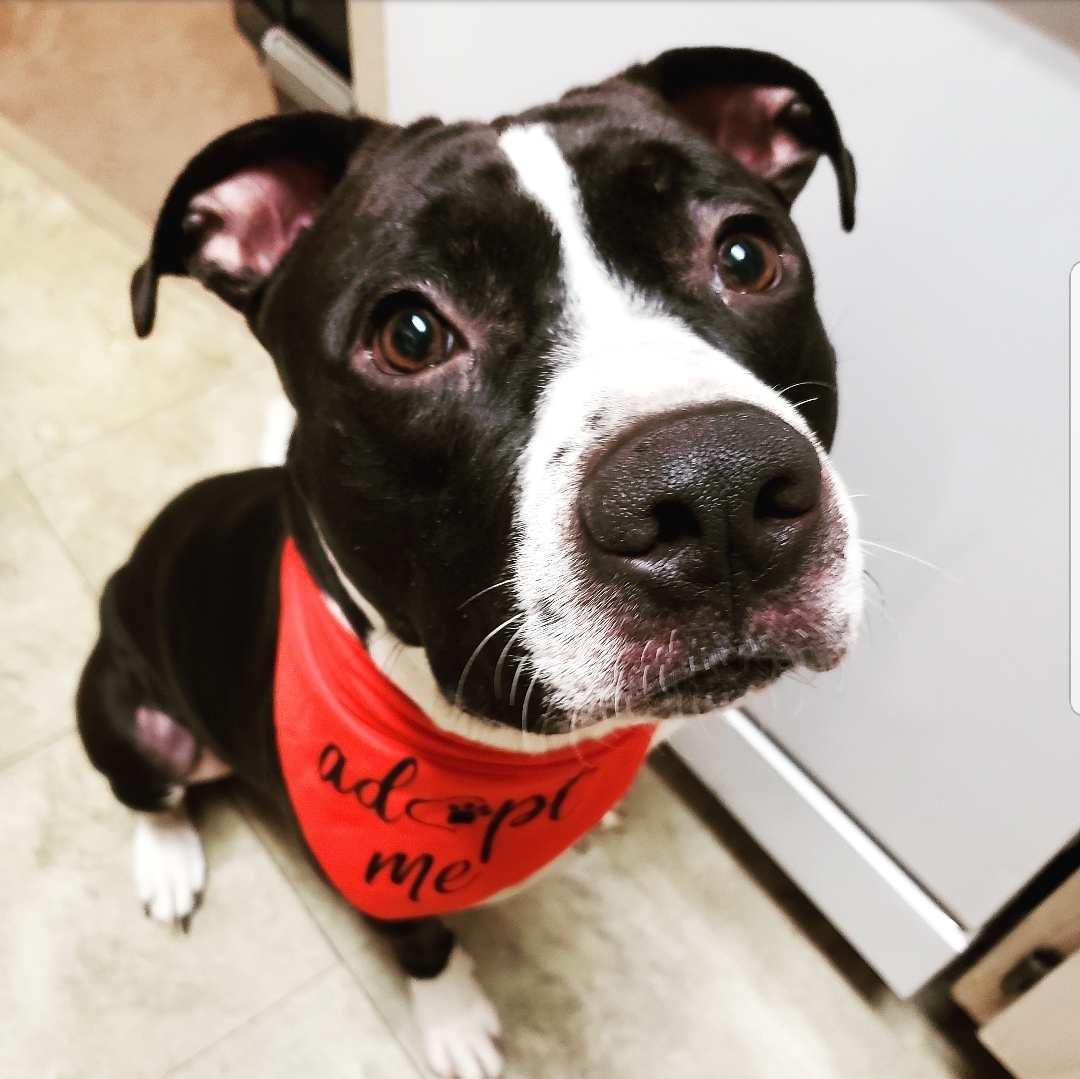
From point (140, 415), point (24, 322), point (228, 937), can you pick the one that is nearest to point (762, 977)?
point (228, 937)

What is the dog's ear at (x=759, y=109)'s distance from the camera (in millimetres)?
1060

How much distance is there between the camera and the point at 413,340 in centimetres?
94

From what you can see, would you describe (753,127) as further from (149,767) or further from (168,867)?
(168,867)

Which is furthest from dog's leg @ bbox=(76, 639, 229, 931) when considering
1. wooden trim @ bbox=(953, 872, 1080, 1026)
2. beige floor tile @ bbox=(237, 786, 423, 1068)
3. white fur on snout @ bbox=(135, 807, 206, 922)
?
wooden trim @ bbox=(953, 872, 1080, 1026)

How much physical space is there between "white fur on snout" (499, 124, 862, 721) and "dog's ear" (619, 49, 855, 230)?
0.36m

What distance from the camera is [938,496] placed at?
1.27m

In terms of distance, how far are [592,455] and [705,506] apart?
0.11 m

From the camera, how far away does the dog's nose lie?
2.35 feet

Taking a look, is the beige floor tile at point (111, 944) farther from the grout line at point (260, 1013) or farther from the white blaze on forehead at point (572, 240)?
the white blaze on forehead at point (572, 240)

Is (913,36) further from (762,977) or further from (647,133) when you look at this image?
(762,977)

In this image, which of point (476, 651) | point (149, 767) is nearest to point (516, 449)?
point (476, 651)

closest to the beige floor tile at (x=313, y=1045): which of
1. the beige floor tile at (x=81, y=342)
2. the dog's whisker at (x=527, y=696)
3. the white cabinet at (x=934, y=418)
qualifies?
the white cabinet at (x=934, y=418)

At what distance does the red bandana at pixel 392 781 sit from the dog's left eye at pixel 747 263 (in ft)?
2.11

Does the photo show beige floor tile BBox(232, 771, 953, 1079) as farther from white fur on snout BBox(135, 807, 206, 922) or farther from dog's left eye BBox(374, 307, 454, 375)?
dog's left eye BBox(374, 307, 454, 375)
